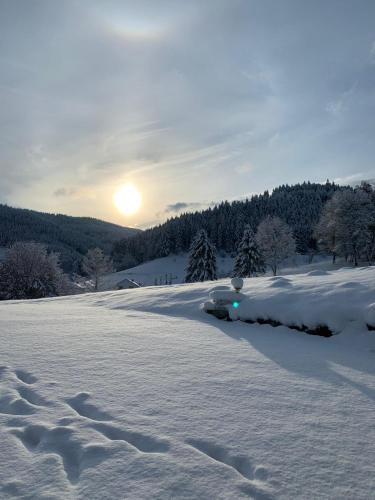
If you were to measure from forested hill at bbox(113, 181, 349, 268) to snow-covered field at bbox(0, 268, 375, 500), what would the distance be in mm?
78593

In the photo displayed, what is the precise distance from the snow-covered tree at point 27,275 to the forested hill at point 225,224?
2423 inches

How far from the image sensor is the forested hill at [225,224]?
9112 centimetres

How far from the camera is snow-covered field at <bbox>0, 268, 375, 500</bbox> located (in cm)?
237

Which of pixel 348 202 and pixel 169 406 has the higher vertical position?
pixel 348 202

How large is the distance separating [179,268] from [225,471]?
276 feet

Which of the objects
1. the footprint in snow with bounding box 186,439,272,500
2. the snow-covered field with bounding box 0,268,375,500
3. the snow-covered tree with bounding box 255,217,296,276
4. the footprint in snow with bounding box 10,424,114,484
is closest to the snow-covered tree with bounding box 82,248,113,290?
the snow-covered tree with bounding box 255,217,296,276

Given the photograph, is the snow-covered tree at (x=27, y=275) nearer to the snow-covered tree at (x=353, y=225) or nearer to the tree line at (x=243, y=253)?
the tree line at (x=243, y=253)

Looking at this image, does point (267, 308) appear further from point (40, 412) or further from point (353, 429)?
point (40, 412)

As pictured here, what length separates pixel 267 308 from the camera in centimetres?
866

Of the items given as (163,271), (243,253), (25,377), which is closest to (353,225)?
(243,253)

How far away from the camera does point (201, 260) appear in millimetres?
39031

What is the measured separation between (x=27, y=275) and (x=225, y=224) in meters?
69.1

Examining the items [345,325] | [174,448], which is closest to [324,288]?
[345,325]

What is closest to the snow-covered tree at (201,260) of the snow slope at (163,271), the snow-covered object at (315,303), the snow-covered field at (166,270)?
the snow-covered object at (315,303)
